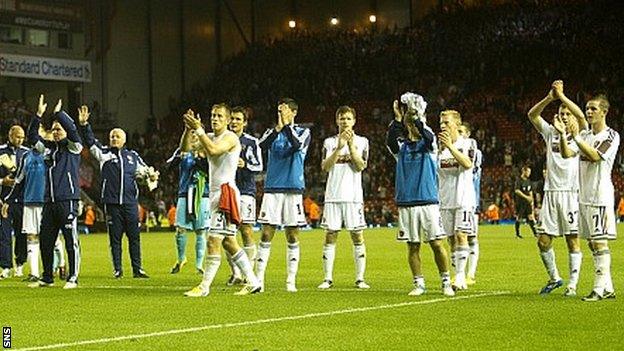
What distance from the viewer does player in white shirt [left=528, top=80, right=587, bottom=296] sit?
15216mm

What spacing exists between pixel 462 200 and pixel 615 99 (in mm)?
37188

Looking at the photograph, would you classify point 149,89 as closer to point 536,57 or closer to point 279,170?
point 536,57

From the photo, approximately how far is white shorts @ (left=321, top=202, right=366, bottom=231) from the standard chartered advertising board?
38606 millimetres

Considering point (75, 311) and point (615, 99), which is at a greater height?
point (615, 99)

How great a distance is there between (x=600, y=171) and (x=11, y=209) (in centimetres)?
1049

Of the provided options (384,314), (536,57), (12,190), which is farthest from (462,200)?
(536,57)

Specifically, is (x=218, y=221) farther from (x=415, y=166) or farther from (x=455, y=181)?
(x=455, y=181)

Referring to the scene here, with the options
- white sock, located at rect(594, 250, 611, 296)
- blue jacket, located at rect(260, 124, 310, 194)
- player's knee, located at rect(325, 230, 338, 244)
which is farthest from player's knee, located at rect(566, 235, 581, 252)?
A: blue jacket, located at rect(260, 124, 310, 194)

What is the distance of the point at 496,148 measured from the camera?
5375 centimetres

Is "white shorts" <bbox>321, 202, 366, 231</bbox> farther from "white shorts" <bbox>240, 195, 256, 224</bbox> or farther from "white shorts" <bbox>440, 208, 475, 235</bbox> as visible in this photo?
"white shorts" <bbox>440, 208, 475, 235</bbox>

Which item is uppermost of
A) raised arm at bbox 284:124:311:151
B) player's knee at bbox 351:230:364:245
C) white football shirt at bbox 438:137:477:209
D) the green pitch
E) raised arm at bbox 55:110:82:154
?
raised arm at bbox 55:110:82:154

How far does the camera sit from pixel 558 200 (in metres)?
15.4

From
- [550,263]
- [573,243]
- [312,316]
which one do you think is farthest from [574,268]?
[312,316]

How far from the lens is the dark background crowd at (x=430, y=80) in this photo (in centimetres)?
5362
